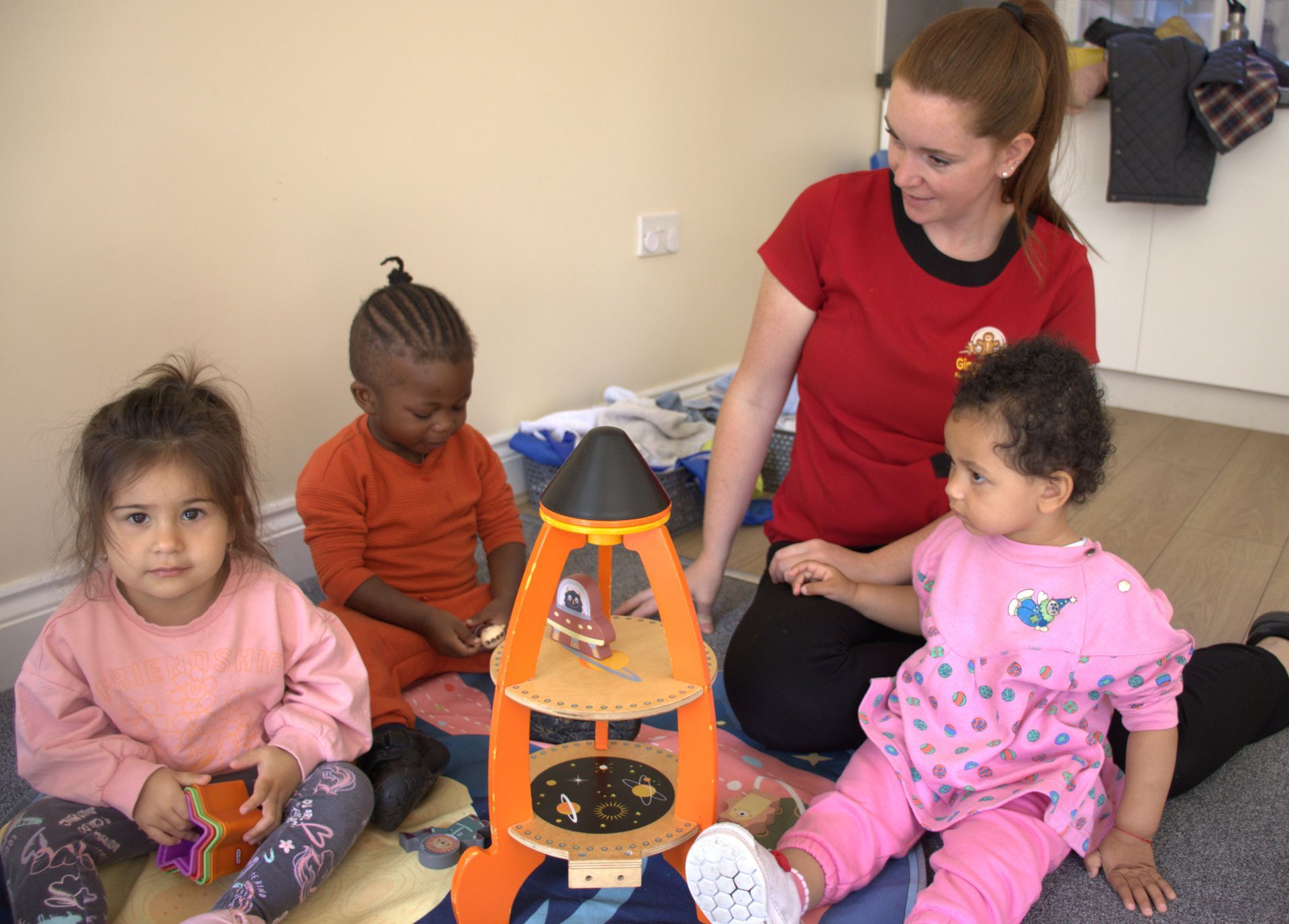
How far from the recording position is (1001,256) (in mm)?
1454

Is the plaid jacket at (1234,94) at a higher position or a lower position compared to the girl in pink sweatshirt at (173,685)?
higher

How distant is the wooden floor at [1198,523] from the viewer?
1.97m

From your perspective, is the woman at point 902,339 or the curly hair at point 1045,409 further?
the woman at point 902,339

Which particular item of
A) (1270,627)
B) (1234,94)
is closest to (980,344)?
(1270,627)

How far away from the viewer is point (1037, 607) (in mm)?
1187

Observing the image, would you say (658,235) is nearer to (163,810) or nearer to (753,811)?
(753,811)

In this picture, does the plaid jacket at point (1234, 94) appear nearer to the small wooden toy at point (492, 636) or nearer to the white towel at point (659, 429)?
the white towel at point (659, 429)

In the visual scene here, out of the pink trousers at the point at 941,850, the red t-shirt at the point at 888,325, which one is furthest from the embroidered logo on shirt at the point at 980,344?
the pink trousers at the point at 941,850

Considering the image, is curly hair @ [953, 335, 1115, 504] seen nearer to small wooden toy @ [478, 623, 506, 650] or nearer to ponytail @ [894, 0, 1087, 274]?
ponytail @ [894, 0, 1087, 274]

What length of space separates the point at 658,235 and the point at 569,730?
60.7 inches

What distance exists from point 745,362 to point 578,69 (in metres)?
1.13

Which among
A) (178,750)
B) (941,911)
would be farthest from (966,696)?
(178,750)

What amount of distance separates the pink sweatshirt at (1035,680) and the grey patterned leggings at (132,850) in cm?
62

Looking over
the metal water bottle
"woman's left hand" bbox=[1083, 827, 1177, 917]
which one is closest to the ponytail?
"woman's left hand" bbox=[1083, 827, 1177, 917]
